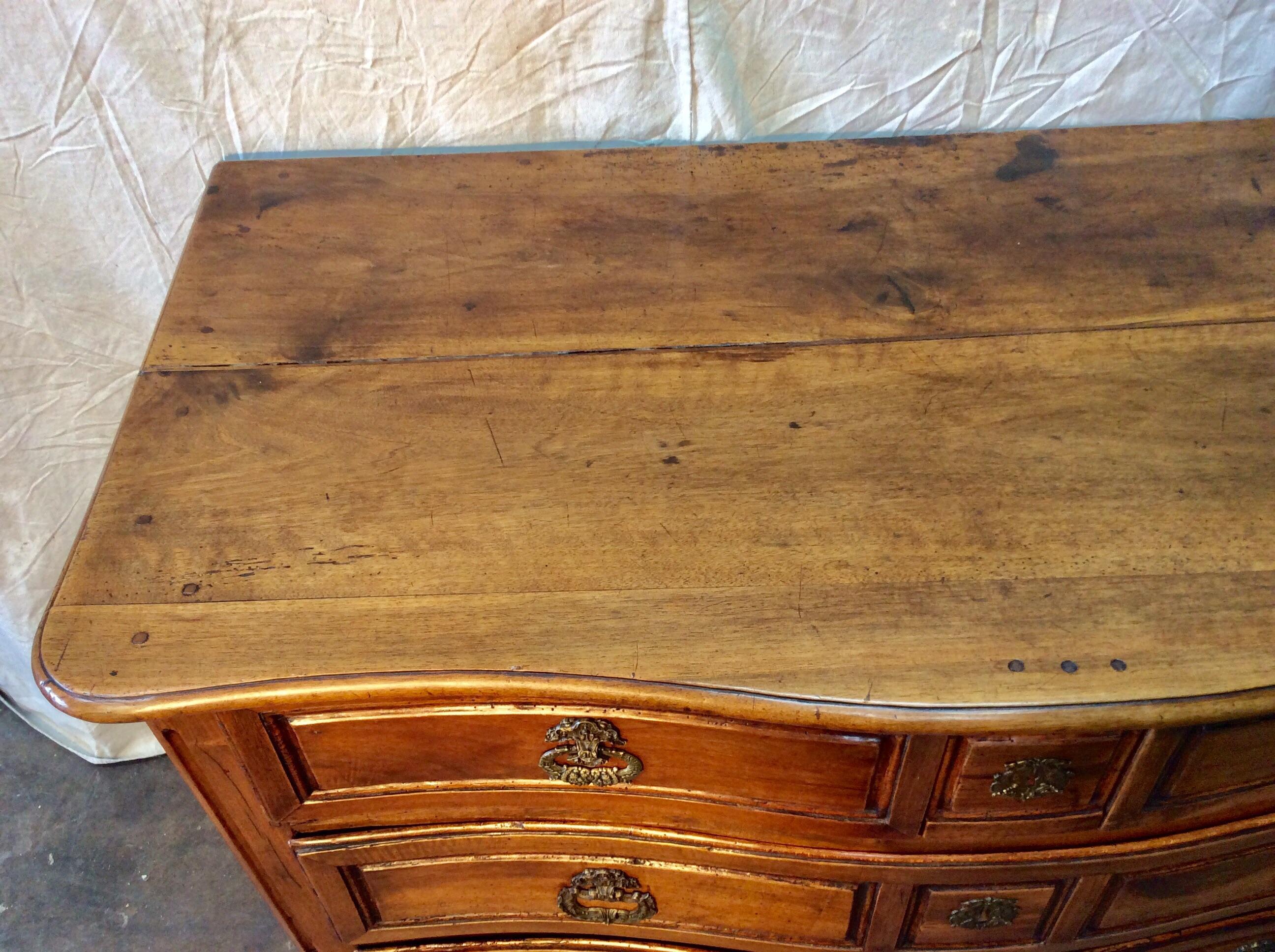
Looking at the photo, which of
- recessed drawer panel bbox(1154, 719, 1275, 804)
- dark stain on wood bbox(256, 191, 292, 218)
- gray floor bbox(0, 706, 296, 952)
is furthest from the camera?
gray floor bbox(0, 706, 296, 952)

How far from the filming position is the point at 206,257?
935 millimetres

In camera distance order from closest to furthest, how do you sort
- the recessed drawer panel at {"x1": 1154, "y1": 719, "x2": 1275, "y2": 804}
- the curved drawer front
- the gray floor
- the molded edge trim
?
1. the molded edge trim
2. the recessed drawer panel at {"x1": 1154, "y1": 719, "x2": 1275, "y2": 804}
3. the curved drawer front
4. the gray floor

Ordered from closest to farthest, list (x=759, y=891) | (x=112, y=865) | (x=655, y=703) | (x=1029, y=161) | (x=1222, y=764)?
(x=655, y=703), (x=1222, y=764), (x=759, y=891), (x=1029, y=161), (x=112, y=865)

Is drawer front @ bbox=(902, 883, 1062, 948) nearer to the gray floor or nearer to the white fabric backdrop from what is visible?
the white fabric backdrop

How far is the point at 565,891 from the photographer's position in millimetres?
933

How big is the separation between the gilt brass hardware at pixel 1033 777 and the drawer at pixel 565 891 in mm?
188

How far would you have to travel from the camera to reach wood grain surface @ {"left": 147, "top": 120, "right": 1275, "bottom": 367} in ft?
2.83

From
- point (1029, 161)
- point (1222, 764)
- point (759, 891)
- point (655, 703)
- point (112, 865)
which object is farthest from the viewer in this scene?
point (112, 865)

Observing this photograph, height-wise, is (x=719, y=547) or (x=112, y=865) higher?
(x=719, y=547)

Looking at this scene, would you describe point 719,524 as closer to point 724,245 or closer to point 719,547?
point 719,547

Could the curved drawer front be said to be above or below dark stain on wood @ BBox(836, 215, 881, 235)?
below

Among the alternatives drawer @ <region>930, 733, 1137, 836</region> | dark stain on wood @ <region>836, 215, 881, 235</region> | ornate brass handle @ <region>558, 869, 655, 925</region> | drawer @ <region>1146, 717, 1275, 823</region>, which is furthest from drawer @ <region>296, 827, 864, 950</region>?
dark stain on wood @ <region>836, 215, 881, 235</region>

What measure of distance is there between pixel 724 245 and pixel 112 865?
1.23m

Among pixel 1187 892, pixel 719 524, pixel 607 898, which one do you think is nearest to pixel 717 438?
pixel 719 524
